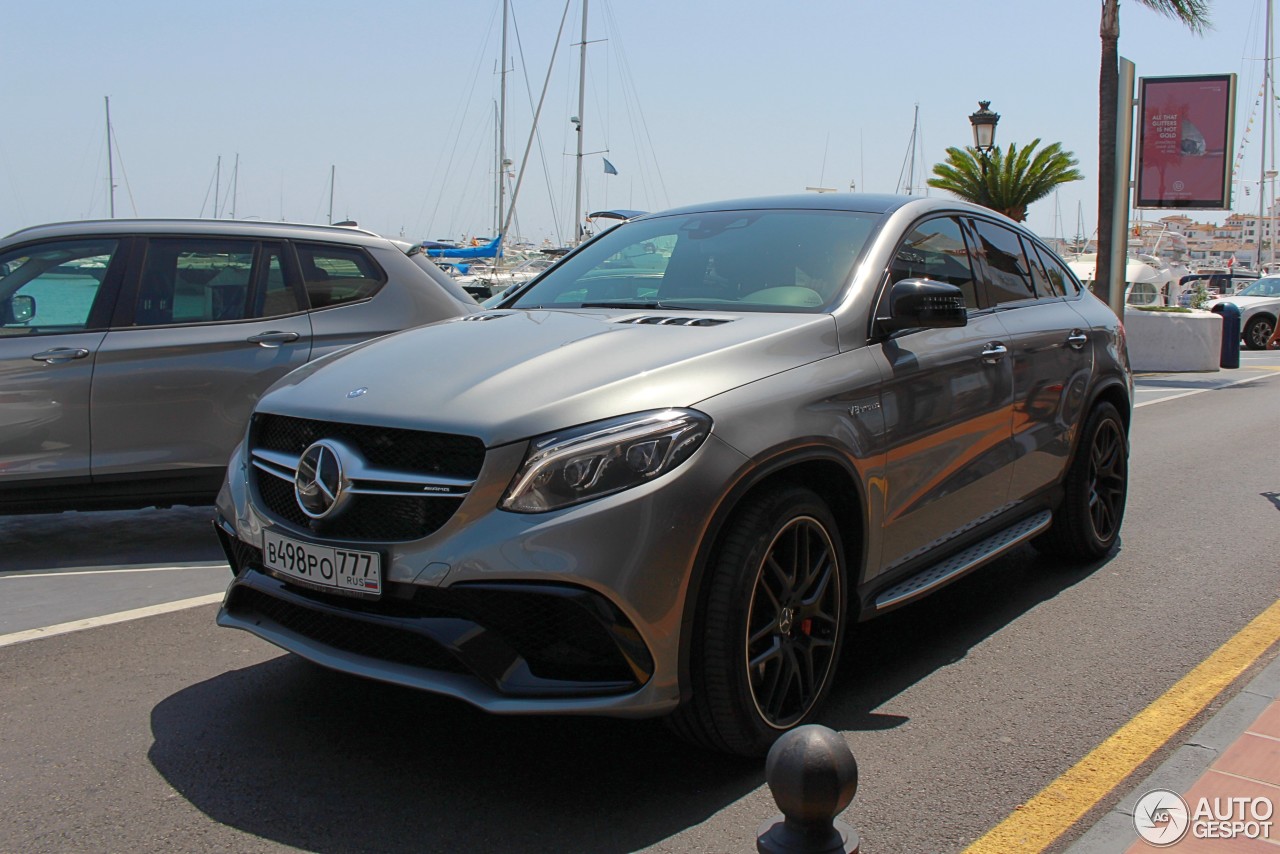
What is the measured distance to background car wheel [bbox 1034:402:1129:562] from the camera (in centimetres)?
566

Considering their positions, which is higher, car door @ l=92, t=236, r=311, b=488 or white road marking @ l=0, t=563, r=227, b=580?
car door @ l=92, t=236, r=311, b=488

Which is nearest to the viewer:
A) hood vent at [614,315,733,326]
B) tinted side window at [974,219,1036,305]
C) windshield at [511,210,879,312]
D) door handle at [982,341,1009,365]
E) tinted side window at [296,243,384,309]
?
hood vent at [614,315,733,326]

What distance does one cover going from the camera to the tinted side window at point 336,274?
6547mm

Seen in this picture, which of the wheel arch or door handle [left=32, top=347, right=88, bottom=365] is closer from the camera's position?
the wheel arch

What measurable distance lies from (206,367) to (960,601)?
3.84 m

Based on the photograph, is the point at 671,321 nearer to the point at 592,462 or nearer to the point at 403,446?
the point at 592,462

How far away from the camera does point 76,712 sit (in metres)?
3.91

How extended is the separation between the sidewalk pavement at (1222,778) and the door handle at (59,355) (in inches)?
198

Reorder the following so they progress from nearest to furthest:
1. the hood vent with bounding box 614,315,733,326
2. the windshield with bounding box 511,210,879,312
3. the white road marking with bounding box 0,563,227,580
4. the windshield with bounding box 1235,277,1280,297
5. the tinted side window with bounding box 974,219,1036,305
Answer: the hood vent with bounding box 614,315,733,326 < the windshield with bounding box 511,210,879,312 < the tinted side window with bounding box 974,219,1036,305 < the white road marking with bounding box 0,563,227,580 < the windshield with bounding box 1235,277,1280,297

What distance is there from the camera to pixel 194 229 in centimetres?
628

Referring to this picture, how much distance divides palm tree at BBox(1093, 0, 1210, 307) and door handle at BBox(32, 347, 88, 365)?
17.4 meters

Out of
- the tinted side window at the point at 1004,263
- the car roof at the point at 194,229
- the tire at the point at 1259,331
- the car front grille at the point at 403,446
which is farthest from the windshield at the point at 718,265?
the tire at the point at 1259,331

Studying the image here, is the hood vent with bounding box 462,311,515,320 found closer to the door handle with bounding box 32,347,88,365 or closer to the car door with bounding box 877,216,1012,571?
the car door with bounding box 877,216,1012,571

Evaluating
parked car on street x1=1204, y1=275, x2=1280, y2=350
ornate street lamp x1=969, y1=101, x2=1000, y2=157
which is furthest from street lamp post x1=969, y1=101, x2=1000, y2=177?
parked car on street x1=1204, y1=275, x2=1280, y2=350
